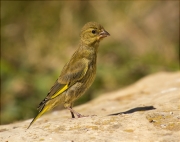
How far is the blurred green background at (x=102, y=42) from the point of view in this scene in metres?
7.77

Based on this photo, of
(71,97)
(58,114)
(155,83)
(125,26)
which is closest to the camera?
(71,97)

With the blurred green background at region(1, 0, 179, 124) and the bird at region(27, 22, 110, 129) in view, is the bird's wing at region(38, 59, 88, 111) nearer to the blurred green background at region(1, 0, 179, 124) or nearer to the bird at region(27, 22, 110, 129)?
the bird at region(27, 22, 110, 129)

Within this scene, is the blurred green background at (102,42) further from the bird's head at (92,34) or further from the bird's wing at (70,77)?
the bird's wing at (70,77)

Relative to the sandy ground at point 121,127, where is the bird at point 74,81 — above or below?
above

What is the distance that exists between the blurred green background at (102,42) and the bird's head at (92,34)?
2.52 m

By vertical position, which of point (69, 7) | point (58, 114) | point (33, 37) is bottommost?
point (58, 114)

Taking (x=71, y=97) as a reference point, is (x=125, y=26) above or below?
above

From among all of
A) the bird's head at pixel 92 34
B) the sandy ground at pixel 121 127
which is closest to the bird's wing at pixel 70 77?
the bird's head at pixel 92 34

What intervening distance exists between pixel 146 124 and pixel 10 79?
4.06m

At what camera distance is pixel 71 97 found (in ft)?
15.6

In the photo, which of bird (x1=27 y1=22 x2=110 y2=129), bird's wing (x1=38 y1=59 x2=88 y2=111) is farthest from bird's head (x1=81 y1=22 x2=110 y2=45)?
bird's wing (x1=38 y1=59 x2=88 y2=111)

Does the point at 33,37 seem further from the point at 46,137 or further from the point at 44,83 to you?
the point at 46,137

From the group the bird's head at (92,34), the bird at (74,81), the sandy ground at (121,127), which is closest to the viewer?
the sandy ground at (121,127)

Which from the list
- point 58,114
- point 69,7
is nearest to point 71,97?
point 58,114
